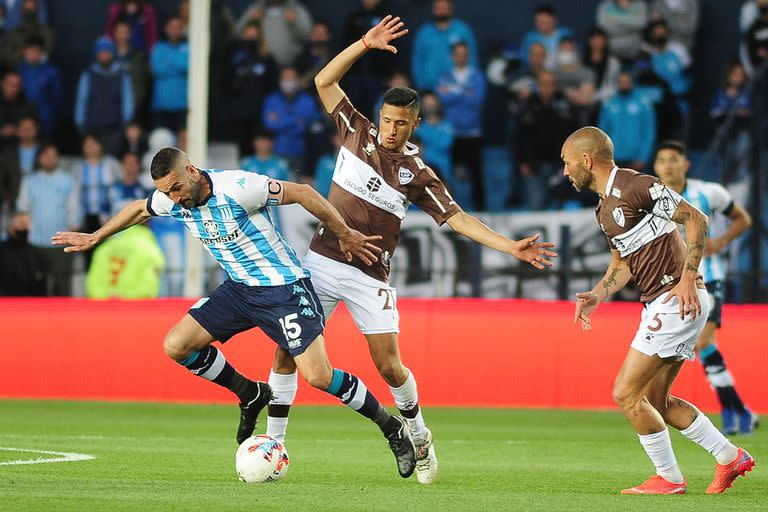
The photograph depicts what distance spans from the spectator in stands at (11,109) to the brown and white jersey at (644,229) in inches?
511

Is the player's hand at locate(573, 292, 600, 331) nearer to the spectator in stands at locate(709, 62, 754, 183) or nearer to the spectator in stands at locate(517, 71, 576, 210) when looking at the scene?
the spectator in stands at locate(709, 62, 754, 183)

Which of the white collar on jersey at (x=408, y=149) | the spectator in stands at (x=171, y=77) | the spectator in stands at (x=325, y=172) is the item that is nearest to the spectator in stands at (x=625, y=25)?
the spectator in stands at (x=325, y=172)

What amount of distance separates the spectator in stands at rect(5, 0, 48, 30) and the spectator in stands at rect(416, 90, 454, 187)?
6.51 meters

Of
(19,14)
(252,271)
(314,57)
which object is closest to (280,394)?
(252,271)

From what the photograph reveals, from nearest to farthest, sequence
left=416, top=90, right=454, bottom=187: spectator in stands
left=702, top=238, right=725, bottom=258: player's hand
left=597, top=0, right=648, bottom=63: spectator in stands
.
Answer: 1. left=702, top=238, right=725, bottom=258: player's hand
2. left=416, top=90, right=454, bottom=187: spectator in stands
3. left=597, top=0, right=648, bottom=63: spectator in stands

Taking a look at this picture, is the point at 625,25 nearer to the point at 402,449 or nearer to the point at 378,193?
the point at 378,193

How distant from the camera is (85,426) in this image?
486 inches

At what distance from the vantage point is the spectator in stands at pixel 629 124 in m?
17.7

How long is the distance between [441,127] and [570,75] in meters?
1.97

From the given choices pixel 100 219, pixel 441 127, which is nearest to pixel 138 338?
pixel 100 219

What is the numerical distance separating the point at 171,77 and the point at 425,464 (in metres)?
11.7

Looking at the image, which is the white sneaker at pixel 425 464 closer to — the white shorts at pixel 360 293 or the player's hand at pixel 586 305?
the white shorts at pixel 360 293

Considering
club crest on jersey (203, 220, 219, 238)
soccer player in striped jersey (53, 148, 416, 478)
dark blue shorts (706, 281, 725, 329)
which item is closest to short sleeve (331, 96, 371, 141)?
soccer player in striped jersey (53, 148, 416, 478)

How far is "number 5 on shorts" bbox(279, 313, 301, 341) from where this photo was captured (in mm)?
8570
